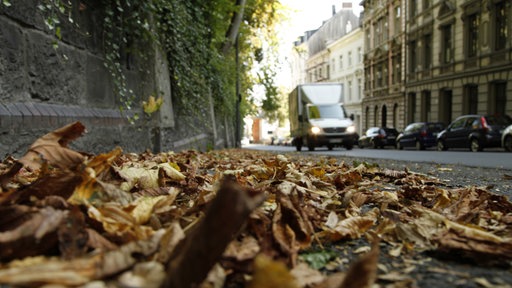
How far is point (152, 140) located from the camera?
7.54 m

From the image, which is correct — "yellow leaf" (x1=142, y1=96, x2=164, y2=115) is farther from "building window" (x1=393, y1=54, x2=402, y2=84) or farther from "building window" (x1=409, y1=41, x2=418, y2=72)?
"building window" (x1=393, y1=54, x2=402, y2=84)

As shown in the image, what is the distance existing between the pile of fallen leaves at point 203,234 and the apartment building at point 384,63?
37.5 meters

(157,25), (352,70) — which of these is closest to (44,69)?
(157,25)

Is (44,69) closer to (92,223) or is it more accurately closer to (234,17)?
(92,223)

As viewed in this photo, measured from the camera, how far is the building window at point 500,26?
25.0 metres

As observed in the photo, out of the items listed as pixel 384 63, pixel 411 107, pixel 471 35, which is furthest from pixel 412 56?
pixel 471 35

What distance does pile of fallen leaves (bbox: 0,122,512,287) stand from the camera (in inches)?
36.5

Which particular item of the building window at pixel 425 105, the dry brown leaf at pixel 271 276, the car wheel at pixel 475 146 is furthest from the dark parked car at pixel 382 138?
the dry brown leaf at pixel 271 276

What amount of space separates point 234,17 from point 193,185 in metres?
12.8

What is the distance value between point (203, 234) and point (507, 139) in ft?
65.3

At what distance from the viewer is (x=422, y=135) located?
85.5ft

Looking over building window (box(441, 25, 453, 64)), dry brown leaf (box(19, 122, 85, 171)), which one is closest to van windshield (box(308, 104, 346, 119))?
building window (box(441, 25, 453, 64))

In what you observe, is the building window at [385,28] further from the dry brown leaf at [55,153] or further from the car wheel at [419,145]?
the dry brown leaf at [55,153]

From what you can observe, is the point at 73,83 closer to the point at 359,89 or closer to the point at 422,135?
the point at 422,135
